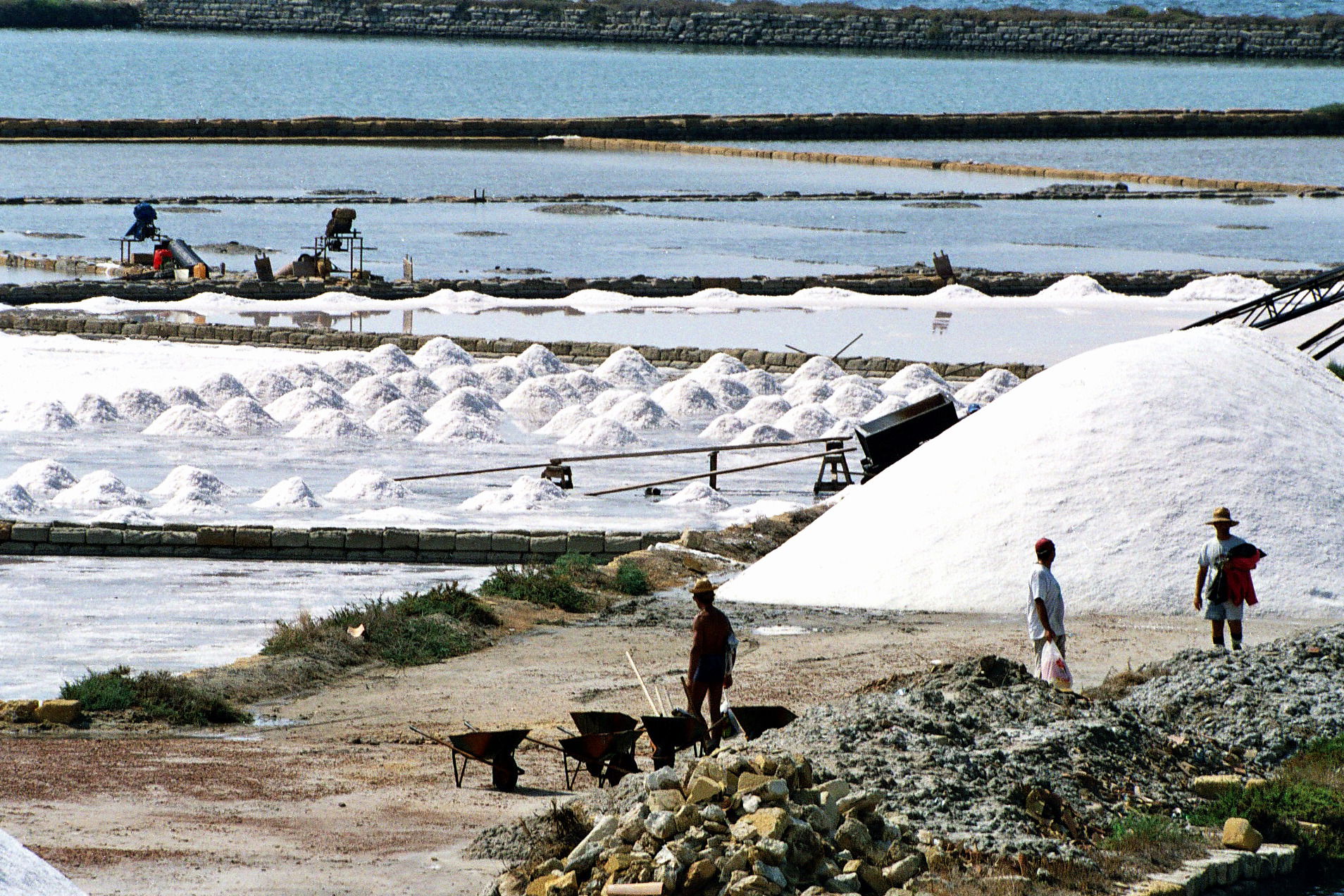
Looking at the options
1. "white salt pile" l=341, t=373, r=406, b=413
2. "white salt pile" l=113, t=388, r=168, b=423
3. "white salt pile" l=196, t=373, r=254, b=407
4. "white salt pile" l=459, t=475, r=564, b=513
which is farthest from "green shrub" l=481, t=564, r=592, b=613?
"white salt pile" l=196, t=373, r=254, b=407

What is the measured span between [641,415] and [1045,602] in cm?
1111

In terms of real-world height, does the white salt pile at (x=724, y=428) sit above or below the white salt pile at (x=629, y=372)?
below

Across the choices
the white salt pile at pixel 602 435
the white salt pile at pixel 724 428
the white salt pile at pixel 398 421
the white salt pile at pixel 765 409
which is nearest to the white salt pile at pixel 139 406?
the white salt pile at pixel 398 421

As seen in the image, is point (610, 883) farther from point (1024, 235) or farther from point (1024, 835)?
point (1024, 235)

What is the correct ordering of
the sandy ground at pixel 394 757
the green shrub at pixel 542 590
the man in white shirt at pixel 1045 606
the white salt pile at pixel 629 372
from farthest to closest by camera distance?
the white salt pile at pixel 629 372 < the green shrub at pixel 542 590 < the man in white shirt at pixel 1045 606 < the sandy ground at pixel 394 757

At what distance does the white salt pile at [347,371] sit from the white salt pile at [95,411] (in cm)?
268

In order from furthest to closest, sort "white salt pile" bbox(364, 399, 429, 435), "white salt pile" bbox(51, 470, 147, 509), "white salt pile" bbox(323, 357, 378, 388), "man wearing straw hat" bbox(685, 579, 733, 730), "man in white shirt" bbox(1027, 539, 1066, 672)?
"white salt pile" bbox(323, 357, 378, 388), "white salt pile" bbox(364, 399, 429, 435), "white salt pile" bbox(51, 470, 147, 509), "man in white shirt" bbox(1027, 539, 1066, 672), "man wearing straw hat" bbox(685, 579, 733, 730)

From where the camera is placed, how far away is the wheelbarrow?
7.82 metres

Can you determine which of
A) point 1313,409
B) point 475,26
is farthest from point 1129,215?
point 475,26

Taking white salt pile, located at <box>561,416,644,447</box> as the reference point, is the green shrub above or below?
below

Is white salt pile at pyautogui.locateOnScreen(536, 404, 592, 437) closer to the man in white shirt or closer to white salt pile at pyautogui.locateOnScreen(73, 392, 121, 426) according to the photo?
white salt pile at pyautogui.locateOnScreen(73, 392, 121, 426)

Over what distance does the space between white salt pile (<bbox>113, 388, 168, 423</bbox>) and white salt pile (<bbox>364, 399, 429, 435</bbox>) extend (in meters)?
2.20

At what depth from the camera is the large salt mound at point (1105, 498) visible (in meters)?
11.8

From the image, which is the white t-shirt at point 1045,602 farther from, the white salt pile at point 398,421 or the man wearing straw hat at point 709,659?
the white salt pile at point 398,421
